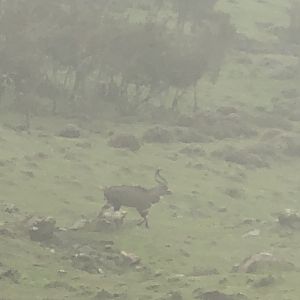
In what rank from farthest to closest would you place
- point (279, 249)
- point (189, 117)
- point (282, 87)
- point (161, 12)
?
point (161, 12)
point (282, 87)
point (189, 117)
point (279, 249)

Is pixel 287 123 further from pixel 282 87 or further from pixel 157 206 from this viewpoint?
pixel 157 206

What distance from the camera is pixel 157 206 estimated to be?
1179 inches

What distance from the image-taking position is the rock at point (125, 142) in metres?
40.1

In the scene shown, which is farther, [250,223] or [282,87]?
[282,87]

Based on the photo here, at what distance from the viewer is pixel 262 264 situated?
21688mm

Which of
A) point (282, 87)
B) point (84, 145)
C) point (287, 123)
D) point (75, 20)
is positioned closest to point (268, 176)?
point (84, 145)

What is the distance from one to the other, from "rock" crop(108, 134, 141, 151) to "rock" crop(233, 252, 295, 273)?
1832cm

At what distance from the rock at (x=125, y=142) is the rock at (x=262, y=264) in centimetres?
1832

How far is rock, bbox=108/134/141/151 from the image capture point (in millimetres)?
40062

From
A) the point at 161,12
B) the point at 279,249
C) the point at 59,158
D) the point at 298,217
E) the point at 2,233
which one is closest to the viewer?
the point at 2,233

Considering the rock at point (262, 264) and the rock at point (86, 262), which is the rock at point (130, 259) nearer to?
the rock at point (86, 262)

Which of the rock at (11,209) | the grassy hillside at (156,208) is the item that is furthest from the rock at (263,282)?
the rock at (11,209)

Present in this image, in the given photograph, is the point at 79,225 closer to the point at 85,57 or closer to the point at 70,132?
the point at 70,132

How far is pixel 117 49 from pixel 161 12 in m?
24.6
